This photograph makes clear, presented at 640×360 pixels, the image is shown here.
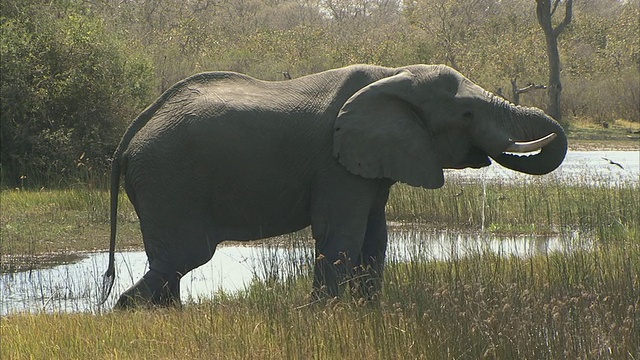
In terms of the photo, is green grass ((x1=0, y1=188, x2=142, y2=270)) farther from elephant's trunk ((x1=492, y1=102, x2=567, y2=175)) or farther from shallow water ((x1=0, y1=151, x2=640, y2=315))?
elephant's trunk ((x1=492, y1=102, x2=567, y2=175))

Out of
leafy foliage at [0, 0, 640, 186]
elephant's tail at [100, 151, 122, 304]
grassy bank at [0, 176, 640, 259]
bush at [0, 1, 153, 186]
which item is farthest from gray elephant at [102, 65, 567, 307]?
bush at [0, 1, 153, 186]

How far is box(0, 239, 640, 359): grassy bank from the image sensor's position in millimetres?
7129

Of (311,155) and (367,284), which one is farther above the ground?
(311,155)

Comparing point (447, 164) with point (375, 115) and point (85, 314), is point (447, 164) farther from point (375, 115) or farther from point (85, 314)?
point (85, 314)

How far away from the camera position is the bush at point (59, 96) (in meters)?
19.0

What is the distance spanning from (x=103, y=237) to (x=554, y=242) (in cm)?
559

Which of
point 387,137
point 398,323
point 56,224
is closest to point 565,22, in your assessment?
point 56,224

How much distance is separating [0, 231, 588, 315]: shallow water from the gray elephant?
0.64m

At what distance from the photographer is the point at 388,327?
7.55 meters

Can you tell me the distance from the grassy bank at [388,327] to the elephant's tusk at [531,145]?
0.97 meters

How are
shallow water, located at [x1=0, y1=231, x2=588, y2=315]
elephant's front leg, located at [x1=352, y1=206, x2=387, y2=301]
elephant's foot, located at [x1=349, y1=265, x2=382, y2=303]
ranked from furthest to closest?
shallow water, located at [x1=0, y1=231, x2=588, y2=315], elephant's front leg, located at [x1=352, y1=206, x2=387, y2=301], elephant's foot, located at [x1=349, y1=265, x2=382, y2=303]

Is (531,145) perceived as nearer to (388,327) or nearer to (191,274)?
(388,327)

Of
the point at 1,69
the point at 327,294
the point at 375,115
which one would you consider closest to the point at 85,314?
the point at 327,294

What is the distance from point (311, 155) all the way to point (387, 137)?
1.98ft
